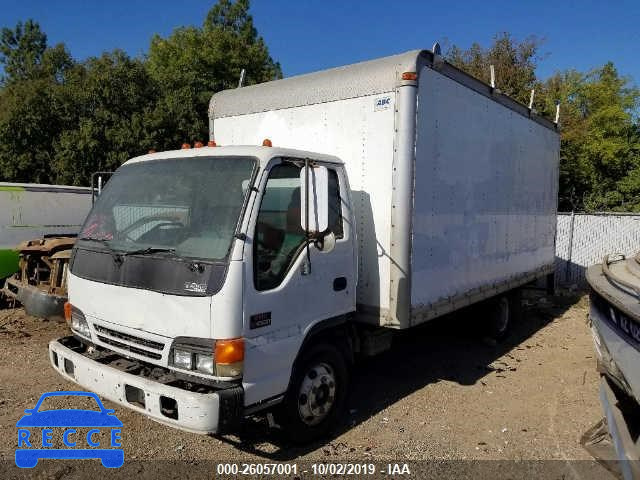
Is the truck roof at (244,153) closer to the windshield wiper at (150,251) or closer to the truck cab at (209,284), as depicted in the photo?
the truck cab at (209,284)

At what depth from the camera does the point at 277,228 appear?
11.7ft

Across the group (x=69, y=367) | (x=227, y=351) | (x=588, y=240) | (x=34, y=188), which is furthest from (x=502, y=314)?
(x=34, y=188)

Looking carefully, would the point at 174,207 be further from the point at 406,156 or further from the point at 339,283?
the point at 406,156

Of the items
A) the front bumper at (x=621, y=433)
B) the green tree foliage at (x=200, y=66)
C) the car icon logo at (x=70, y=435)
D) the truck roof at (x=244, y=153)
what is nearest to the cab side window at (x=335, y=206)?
the truck roof at (x=244, y=153)

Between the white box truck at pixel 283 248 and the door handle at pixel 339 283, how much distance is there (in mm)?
53

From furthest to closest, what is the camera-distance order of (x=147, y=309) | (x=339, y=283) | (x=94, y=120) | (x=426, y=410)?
(x=94, y=120) < (x=426, y=410) < (x=339, y=283) < (x=147, y=309)

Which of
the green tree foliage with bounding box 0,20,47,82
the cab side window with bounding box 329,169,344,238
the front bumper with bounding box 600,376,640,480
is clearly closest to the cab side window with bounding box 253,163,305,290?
the cab side window with bounding box 329,169,344,238

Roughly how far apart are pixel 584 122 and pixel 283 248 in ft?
83.4

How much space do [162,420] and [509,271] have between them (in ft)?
17.3

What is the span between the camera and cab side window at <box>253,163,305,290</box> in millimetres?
3398

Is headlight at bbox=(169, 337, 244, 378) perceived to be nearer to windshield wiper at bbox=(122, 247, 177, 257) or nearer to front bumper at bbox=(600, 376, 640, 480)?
windshield wiper at bbox=(122, 247, 177, 257)

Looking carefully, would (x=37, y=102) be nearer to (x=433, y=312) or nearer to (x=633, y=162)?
(x=433, y=312)

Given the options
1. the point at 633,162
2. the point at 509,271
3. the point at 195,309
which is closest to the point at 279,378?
the point at 195,309

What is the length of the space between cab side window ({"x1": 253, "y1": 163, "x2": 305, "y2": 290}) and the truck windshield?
0.19m
